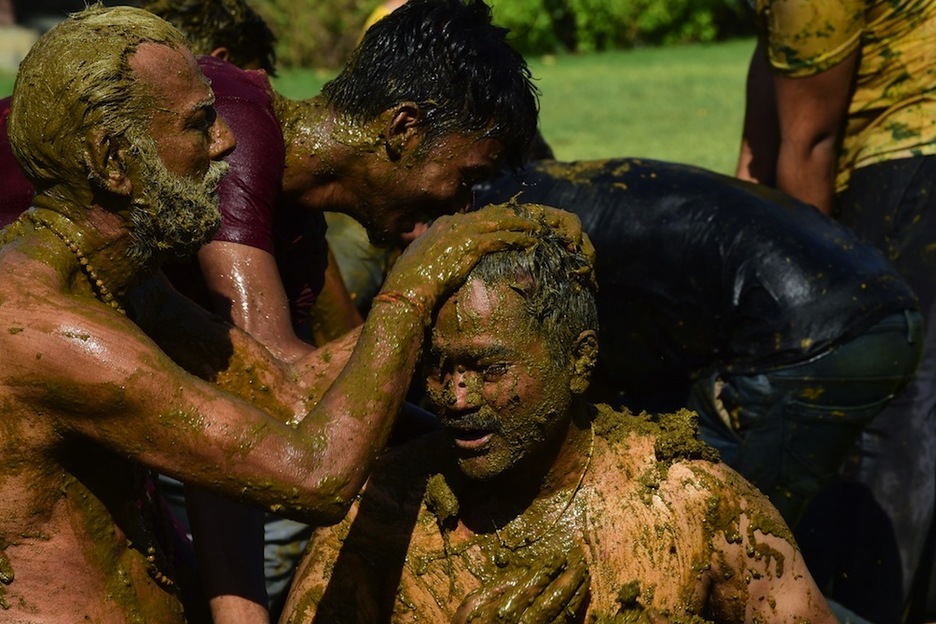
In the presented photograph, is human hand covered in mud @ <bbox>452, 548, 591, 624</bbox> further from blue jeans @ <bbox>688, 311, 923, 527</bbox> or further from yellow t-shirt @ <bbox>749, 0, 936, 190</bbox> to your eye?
yellow t-shirt @ <bbox>749, 0, 936, 190</bbox>

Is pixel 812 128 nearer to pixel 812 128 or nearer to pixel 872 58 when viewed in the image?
pixel 812 128

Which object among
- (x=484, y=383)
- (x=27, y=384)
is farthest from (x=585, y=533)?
(x=27, y=384)

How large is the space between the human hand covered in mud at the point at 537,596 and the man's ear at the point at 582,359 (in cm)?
40

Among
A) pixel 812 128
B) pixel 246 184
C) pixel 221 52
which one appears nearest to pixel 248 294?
pixel 246 184

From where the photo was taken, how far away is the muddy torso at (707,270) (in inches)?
214

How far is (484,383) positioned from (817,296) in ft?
6.93

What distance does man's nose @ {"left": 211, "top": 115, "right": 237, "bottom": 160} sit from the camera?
11.3 feet

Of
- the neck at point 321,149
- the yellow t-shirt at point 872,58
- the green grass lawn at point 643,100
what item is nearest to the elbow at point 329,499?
the neck at point 321,149

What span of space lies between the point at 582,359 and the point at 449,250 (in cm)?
51

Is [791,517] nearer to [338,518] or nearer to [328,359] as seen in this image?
[328,359]

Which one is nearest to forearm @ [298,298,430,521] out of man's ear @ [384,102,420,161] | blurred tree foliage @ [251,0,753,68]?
man's ear @ [384,102,420,161]

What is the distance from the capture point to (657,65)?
23.7m

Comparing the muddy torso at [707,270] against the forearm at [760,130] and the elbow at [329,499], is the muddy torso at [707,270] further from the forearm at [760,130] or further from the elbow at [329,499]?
Answer: the elbow at [329,499]

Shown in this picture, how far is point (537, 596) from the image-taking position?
12.1 feet
